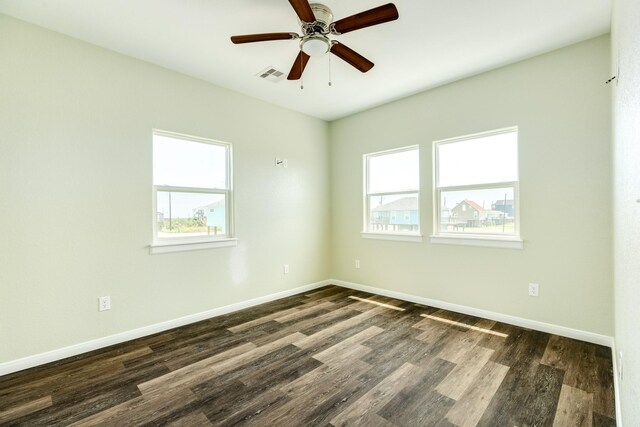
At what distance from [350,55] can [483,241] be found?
243 centimetres

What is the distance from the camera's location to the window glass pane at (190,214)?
3.18 m

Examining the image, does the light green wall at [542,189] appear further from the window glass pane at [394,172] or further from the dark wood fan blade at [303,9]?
the dark wood fan blade at [303,9]

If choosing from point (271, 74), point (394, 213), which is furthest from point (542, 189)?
point (271, 74)

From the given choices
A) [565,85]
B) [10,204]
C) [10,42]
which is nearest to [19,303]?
[10,204]

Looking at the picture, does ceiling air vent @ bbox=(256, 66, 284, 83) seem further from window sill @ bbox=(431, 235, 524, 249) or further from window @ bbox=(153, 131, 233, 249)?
window sill @ bbox=(431, 235, 524, 249)

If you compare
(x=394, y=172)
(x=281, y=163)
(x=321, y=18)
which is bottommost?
(x=394, y=172)

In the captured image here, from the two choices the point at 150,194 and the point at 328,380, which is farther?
the point at 150,194

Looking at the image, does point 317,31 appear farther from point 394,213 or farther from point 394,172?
point 394,213

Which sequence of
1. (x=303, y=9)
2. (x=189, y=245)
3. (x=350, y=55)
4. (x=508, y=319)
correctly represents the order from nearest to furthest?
(x=303, y=9) < (x=350, y=55) < (x=508, y=319) < (x=189, y=245)

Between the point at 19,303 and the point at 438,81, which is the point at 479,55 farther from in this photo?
the point at 19,303

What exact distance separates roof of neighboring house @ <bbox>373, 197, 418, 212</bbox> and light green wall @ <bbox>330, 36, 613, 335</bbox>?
0.18 m

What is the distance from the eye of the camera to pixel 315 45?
2203mm

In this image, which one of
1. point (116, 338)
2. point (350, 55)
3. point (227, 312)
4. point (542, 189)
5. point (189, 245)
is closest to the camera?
point (350, 55)

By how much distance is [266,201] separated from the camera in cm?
406
